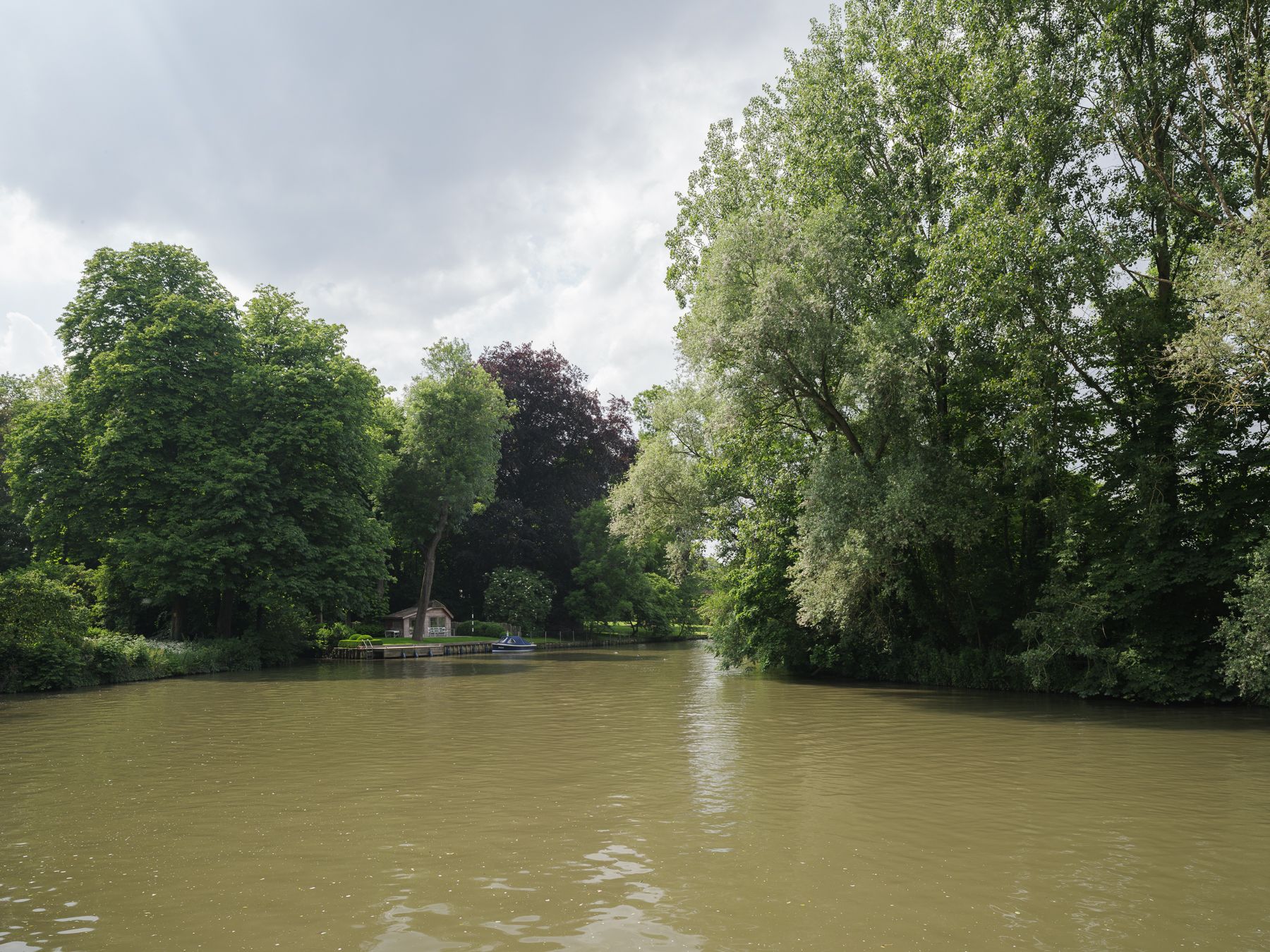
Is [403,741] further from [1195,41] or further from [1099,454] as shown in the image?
[1195,41]

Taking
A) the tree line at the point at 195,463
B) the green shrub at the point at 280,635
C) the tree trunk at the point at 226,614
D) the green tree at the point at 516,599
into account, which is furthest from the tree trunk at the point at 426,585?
the tree trunk at the point at 226,614

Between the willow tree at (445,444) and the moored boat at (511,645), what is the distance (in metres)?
4.99

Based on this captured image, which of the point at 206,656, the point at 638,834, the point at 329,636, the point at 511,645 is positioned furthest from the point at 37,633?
the point at 511,645

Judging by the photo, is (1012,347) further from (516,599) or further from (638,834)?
(516,599)

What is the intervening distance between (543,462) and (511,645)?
54.2ft

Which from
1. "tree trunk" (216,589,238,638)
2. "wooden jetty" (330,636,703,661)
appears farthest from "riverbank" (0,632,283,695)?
"wooden jetty" (330,636,703,661)

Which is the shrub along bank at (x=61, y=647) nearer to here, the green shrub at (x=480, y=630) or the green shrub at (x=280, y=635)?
the green shrub at (x=280, y=635)

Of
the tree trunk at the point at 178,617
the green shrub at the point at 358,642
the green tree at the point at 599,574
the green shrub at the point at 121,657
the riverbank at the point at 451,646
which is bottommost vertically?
the riverbank at the point at 451,646

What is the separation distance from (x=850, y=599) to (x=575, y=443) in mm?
45234

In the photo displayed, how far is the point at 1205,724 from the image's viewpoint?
1766 cm

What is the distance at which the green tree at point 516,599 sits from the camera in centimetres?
6209

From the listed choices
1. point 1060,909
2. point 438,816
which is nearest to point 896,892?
point 1060,909

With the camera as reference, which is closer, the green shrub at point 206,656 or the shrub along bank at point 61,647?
the shrub along bank at point 61,647

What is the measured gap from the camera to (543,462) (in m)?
66.8
